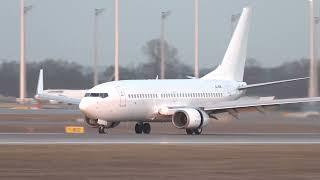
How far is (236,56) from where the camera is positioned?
72.0 meters

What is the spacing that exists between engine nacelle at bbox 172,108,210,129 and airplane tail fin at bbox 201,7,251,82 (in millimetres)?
8552

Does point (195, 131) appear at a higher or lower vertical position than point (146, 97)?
lower

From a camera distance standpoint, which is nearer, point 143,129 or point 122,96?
point 122,96

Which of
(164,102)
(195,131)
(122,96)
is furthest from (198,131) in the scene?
(122,96)

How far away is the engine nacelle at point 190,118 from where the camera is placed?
6097cm

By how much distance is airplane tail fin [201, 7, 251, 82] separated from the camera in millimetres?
70938

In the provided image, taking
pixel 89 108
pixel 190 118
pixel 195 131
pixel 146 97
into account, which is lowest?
pixel 195 131

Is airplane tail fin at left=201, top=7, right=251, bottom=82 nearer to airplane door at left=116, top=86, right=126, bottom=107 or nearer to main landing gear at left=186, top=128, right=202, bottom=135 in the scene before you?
main landing gear at left=186, top=128, right=202, bottom=135

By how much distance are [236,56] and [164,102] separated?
399 inches

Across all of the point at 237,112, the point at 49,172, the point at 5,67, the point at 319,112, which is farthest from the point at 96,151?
the point at 5,67

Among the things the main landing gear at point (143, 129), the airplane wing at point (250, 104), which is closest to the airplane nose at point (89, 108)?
the main landing gear at point (143, 129)

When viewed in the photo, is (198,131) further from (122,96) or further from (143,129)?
(122,96)

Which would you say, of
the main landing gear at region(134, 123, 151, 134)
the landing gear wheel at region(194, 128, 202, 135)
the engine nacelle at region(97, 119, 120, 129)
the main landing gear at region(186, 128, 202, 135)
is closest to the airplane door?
the engine nacelle at region(97, 119, 120, 129)

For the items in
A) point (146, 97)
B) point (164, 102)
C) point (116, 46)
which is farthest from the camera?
point (116, 46)
